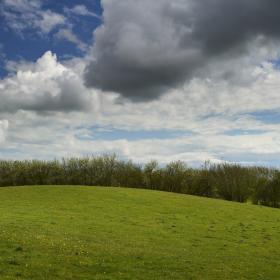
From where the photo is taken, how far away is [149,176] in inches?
3740

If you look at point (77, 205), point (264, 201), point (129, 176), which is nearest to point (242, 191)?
point (264, 201)

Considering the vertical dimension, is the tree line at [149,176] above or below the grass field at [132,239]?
above

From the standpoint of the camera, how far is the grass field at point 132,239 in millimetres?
18594

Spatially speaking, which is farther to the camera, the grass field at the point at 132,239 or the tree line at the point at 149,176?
the tree line at the point at 149,176

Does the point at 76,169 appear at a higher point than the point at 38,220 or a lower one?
higher

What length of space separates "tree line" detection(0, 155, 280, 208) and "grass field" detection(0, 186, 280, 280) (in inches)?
1102

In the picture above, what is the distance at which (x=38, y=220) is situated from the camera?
121 feet

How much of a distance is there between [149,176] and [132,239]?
215 feet

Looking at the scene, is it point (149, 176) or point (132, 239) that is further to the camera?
point (149, 176)

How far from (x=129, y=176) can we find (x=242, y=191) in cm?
2703

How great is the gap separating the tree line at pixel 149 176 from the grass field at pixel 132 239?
28002 mm

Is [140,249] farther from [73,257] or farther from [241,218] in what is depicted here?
[241,218]

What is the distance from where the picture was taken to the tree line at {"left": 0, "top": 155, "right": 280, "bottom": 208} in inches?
3506

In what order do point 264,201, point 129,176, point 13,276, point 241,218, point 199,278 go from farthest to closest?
point 129,176 < point 264,201 < point 241,218 < point 199,278 < point 13,276
